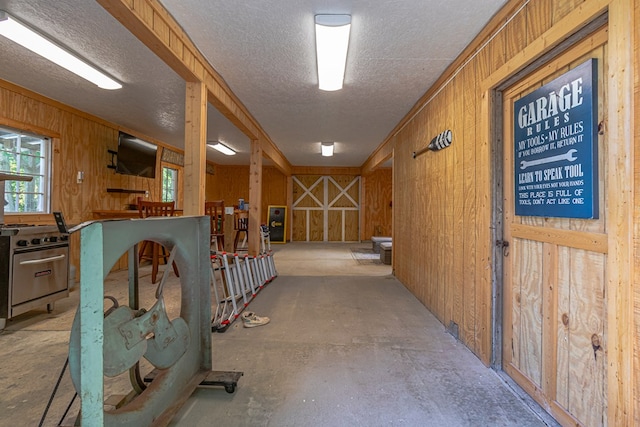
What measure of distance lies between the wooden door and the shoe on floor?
1931 millimetres

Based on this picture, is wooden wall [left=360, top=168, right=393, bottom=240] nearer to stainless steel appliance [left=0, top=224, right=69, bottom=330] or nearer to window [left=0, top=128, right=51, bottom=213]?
window [left=0, top=128, right=51, bottom=213]

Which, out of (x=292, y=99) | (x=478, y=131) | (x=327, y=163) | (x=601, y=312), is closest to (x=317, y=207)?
(x=327, y=163)

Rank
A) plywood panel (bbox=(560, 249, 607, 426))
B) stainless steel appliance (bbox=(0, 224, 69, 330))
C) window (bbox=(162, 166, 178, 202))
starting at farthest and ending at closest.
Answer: window (bbox=(162, 166, 178, 202))
stainless steel appliance (bbox=(0, 224, 69, 330))
plywood panel (bbox=(560, 249, 607, 426))

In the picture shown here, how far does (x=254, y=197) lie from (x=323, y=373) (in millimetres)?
3477

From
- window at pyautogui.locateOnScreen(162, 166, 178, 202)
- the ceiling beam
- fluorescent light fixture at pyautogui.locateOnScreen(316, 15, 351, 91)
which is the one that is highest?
fluorescent light fixture at pyautogui.locateOnScreen(316, 15, 351, 91)

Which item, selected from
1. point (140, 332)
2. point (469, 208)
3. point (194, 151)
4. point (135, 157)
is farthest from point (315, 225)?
point (140, 332)

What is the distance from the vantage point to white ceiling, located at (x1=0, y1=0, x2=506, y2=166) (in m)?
2.00

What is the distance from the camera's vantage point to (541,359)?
1.70 metres

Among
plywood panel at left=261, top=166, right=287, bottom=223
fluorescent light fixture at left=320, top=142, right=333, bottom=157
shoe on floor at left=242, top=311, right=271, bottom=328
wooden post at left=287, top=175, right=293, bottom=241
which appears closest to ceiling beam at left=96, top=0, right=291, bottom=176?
shoe on floor at left=242, top=311, right=271, bottom=328

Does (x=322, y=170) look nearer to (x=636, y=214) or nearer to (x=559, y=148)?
(x=559, y=148)

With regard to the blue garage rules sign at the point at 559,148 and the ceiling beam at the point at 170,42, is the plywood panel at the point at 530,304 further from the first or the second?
the ceiling beam at the point at 170,42

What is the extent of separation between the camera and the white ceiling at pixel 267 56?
2.00 m

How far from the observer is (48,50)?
2525 millimetres

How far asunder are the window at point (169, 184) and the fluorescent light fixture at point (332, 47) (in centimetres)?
504
